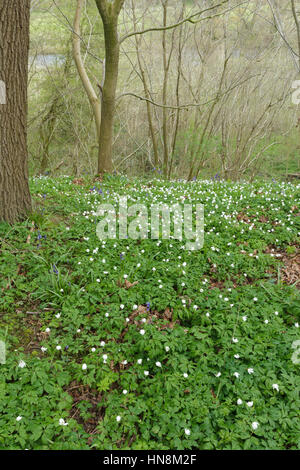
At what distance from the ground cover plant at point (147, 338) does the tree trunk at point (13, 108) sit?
0.40 meters

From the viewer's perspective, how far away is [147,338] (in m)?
2.82

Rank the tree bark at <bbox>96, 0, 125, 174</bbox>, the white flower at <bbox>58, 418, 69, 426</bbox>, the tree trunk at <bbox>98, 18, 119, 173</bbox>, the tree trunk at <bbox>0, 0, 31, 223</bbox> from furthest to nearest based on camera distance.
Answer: the tree trunk at <bbox>98, 18, 119, 173</bbox> → the tree bark at <bbox>96, 0, 125, 174</bbox> → the tree trunk at <bbox>0, 0, 31, 223</bbox> → the white flower at <bbox>58, 418, 69, 426</bbox>

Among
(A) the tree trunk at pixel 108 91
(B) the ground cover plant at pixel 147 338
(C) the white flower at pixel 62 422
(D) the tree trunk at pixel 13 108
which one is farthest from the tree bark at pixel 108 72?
(C) the white flower at pixel 62 422

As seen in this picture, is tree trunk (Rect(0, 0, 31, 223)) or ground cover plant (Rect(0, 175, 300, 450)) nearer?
ground cover plant (Rect(0, 175, 300, 450))

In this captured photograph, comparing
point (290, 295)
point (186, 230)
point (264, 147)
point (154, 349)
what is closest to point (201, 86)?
point (264, 147)

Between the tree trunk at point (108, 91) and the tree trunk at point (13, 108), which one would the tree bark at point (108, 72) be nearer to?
the tree trunk at point (108, 91)

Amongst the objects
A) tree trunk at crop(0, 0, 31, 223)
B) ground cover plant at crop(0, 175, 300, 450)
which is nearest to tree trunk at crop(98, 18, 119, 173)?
tree trunk at crop(0, 0, 31, 223)

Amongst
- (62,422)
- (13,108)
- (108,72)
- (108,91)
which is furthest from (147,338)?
(108,72)

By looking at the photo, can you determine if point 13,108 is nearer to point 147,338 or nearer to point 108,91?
point 147,338

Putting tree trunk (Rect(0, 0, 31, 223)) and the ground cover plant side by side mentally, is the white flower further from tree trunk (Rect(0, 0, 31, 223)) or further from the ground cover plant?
tree trunk (Rect(0, 0, 31, 223))

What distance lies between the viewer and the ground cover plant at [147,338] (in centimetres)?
229

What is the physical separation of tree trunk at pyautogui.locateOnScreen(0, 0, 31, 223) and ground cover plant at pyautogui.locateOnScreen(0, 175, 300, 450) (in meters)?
0.40

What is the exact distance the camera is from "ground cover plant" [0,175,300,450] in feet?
7.51

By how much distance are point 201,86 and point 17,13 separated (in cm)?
693
